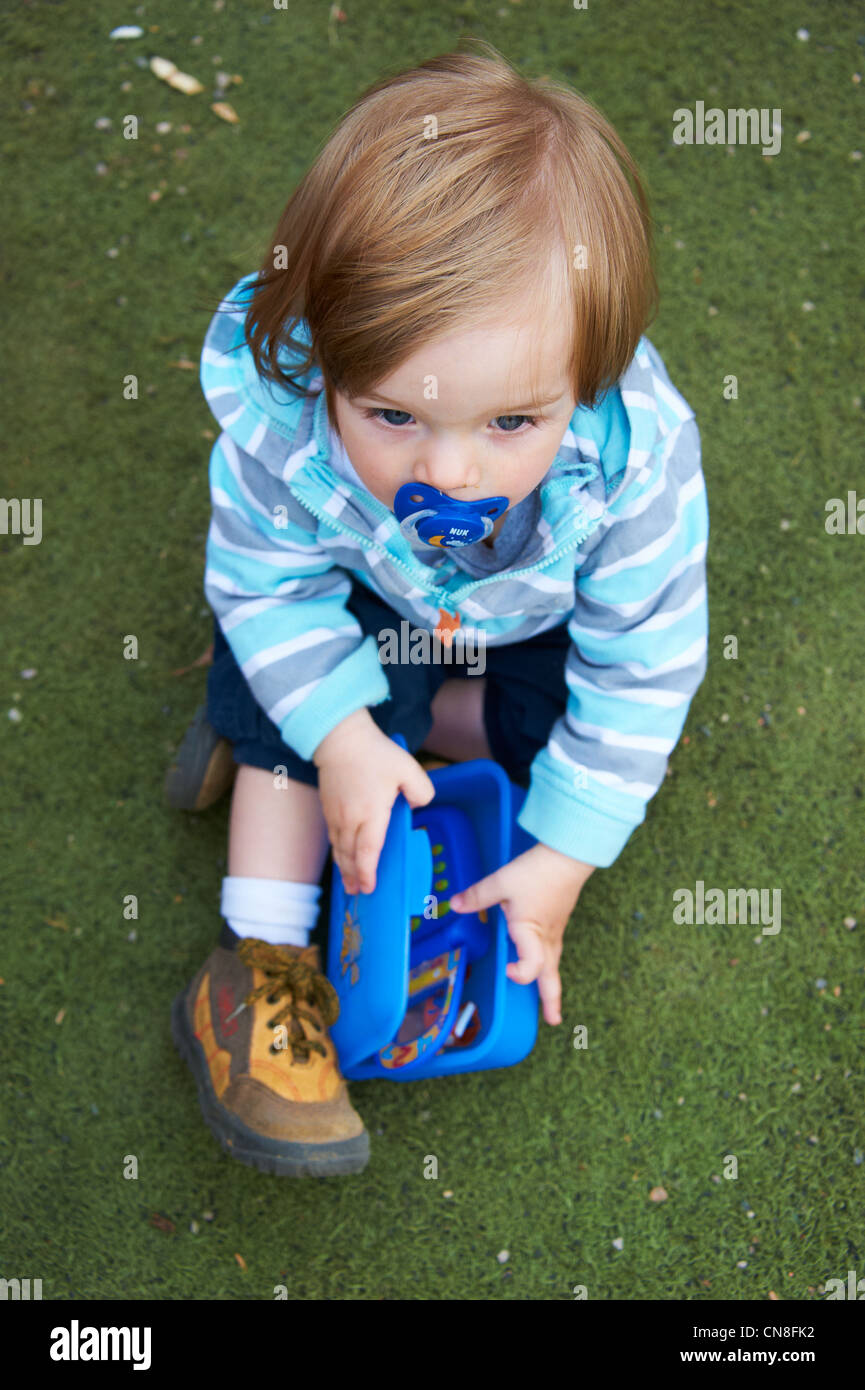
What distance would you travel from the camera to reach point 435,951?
129cm

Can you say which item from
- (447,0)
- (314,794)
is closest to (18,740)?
(314,794)

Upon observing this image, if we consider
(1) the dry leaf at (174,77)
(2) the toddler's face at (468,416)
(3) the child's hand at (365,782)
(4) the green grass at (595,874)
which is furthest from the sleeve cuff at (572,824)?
(1) the dry leaf at (174,77)

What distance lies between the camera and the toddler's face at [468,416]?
78 cm

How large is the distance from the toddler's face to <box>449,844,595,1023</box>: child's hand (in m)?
0.43

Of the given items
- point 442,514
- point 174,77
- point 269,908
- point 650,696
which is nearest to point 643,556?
point 650,696

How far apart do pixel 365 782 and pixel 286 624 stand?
18 cm

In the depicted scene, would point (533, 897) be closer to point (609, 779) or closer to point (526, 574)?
point (609, 779)

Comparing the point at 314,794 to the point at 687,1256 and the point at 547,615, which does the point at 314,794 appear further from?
the point at 687,1256

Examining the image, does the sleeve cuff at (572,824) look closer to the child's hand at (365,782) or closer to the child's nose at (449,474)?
the child's hand at (365,782)

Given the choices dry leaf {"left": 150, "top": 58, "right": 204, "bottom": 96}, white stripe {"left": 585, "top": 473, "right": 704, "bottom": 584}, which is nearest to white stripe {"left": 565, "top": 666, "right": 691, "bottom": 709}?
white stripe {"left": 585, "top": 473, "right": 704, "bottom": 584}

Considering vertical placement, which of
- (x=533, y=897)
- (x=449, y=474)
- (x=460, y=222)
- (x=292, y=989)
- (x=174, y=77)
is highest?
(x=174, y=77)

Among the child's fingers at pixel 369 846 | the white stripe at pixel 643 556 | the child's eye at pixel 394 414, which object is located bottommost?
the child's fingers at pixel 369 846

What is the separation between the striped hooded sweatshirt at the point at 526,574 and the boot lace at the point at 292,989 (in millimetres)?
246
